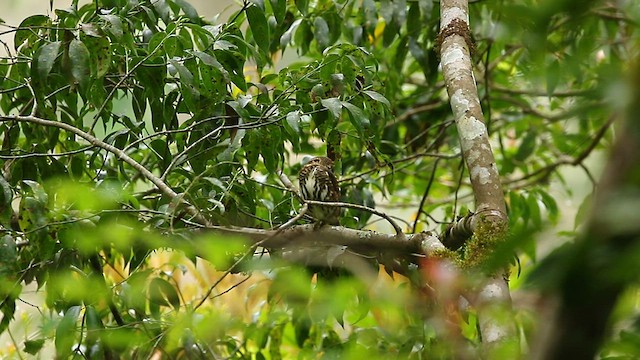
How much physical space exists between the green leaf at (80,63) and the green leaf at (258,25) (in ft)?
1.71

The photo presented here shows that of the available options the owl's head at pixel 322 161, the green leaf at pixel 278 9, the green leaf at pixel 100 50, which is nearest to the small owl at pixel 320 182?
the owl's head at pixel 322 161

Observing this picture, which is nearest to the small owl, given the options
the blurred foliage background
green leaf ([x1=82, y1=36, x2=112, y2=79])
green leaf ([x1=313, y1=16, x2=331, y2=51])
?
the blurred foliage background

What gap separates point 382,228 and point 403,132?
0.75 metres

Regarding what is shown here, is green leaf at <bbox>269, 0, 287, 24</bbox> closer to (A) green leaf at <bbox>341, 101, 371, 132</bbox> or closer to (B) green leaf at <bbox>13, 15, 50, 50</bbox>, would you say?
(A) green leaf at <bbox>341, 101, 371, 132</bbox>

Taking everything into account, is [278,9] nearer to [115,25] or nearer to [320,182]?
[115,25]

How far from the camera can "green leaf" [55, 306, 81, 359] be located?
6.44 ft

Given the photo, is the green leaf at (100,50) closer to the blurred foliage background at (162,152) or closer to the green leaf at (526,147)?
the blurred foliage background at (162,152)

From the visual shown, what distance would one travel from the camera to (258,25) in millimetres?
2369

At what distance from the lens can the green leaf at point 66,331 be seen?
1964 millimetres

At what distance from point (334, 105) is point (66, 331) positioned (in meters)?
0.86

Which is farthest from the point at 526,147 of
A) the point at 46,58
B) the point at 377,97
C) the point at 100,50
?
the point at 46,58

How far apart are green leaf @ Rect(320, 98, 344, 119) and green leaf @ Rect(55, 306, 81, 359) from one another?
2.64 ft

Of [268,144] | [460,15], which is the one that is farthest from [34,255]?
[460,15]

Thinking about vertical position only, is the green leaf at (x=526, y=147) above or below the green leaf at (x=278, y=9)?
below
